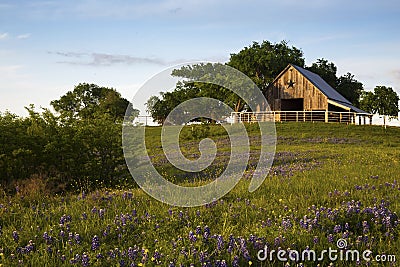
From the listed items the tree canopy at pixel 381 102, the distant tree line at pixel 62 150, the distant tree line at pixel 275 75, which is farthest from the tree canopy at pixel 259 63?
the distant tree line at pixel 62 150

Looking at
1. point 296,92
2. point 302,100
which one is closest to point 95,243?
point 296,92

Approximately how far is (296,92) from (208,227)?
46.1m

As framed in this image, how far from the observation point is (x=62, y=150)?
1292 centimetres

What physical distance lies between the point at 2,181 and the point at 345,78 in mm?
71693

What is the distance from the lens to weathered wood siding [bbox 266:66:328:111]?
49.3 m

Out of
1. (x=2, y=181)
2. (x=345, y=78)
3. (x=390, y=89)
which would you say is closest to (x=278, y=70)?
(x=345, y=78)

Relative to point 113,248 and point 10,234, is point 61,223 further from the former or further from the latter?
point 113,248

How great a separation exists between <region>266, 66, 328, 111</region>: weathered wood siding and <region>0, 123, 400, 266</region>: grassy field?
39785 millimetres

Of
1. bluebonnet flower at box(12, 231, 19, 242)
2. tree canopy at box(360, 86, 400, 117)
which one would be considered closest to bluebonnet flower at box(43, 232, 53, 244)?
bluebonnet flower at box(12, 231, 19, 242)

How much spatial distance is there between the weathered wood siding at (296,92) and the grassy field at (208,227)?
39785mm

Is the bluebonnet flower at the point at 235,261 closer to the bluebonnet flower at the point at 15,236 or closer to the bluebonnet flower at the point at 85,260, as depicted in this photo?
the bluebonnet flower at the point at 85,260

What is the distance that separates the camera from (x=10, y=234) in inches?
259

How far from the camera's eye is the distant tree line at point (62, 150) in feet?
40.0

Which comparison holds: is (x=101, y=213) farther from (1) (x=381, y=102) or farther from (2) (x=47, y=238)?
(1) (x=381, y=102)
